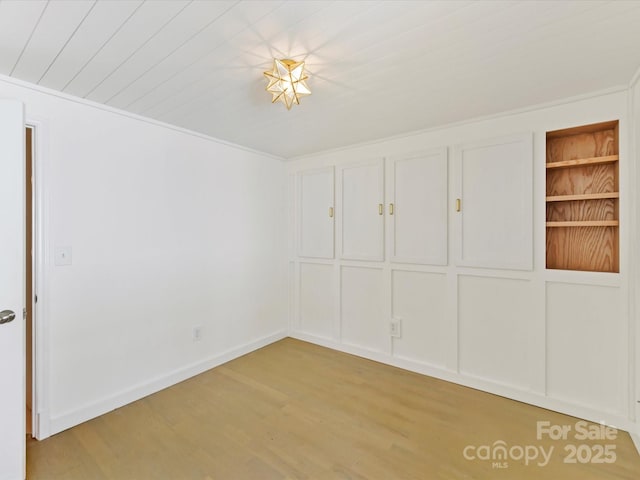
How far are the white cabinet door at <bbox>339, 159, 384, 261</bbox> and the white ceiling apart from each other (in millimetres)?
876

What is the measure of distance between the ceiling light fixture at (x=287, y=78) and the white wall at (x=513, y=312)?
1.51 meters

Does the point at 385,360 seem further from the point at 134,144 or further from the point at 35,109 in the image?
the point at 35,109

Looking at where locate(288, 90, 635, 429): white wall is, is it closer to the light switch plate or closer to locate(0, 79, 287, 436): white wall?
locate(0, 79, 287, 436): white wall

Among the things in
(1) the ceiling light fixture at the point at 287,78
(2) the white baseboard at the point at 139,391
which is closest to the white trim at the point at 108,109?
(1) the ceiling light fixture at the point at 287,78

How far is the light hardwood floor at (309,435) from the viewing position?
174 cm

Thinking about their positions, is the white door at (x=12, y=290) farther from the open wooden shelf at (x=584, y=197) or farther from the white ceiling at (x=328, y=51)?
the open wooden shelf at (x=584, y=197)

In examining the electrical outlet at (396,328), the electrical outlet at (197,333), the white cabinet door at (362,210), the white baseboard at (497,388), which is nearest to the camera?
the white baseboard at (497,388)

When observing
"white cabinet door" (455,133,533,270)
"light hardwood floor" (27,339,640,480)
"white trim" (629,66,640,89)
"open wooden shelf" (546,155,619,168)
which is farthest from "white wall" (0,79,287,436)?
"white trim" (629,66,640,89)

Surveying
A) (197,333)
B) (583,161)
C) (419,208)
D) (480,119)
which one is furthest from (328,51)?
(197,333)

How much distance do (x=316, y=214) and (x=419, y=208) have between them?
1.23 metres

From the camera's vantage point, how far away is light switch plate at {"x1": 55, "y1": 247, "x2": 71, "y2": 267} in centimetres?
207

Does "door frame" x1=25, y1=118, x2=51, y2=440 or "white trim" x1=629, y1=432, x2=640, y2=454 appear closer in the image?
"white trim" x1=629, y1=432, x2=640, y2=454

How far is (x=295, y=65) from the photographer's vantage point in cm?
166

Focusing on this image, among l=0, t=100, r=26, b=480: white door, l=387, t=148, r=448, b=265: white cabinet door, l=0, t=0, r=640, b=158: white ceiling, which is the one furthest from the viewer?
l=387, t=148, r=448, b=265: white cabinet door
